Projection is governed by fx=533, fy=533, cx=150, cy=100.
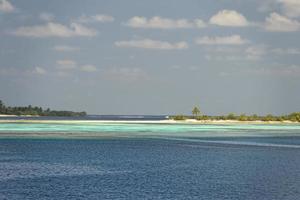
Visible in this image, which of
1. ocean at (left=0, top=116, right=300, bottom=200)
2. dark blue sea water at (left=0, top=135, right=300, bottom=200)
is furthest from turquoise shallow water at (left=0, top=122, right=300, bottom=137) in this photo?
dark blue sea water at (left=0, top=135, right=300, bottom=200)

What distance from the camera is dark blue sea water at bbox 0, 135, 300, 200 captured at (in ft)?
104

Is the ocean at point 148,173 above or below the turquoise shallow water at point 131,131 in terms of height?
below

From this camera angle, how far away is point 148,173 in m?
40.5

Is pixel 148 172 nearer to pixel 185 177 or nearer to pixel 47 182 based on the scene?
pixel 185 177

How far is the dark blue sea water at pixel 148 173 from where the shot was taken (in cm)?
3158

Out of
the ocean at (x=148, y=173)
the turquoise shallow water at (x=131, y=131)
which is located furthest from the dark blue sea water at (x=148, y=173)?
the turquoise shallow water at (x=131, y=131)

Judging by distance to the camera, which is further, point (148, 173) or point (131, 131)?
point (131, 131)

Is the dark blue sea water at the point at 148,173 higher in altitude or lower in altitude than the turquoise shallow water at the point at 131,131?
lower

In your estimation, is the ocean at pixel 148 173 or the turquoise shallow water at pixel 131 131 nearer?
the ocean at pixel 148 173

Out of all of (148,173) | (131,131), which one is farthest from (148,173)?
(131,131)

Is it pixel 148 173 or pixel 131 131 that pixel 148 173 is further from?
pixel 131 131

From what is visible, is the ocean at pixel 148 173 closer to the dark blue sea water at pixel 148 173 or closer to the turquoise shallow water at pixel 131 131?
the dark blue sea water at pixel 148 173

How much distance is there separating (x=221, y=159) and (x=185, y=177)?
1389cm

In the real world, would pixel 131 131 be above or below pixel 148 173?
above
